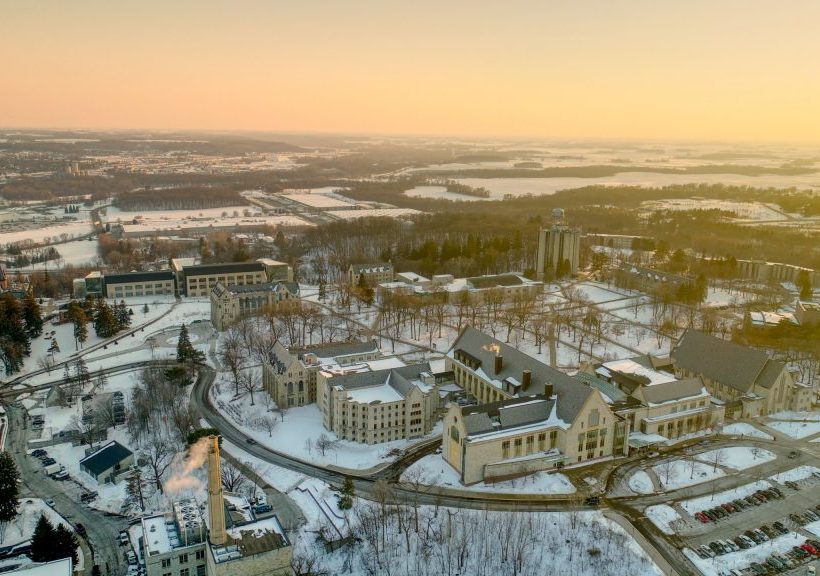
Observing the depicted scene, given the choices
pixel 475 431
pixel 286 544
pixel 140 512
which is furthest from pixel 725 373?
pixel 140 512

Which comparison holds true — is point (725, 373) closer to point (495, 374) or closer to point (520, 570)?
point (495, 374)

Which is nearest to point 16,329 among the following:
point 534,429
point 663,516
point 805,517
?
point 534,429

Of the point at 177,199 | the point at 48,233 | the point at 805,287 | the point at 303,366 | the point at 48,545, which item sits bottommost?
Answer: the point at 48,545

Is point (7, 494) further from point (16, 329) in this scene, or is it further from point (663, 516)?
point (663, 516)

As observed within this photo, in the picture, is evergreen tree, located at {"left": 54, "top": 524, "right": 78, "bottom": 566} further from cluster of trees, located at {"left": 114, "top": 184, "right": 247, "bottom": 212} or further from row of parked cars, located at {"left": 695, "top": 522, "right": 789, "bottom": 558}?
cluster of trees, located at {"left": 114, "top": 184, "right": 247, "bottom": 212}

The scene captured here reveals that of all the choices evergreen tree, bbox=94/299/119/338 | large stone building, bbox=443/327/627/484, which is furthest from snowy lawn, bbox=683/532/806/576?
evergreen tree, bbox=94/299/119/338
